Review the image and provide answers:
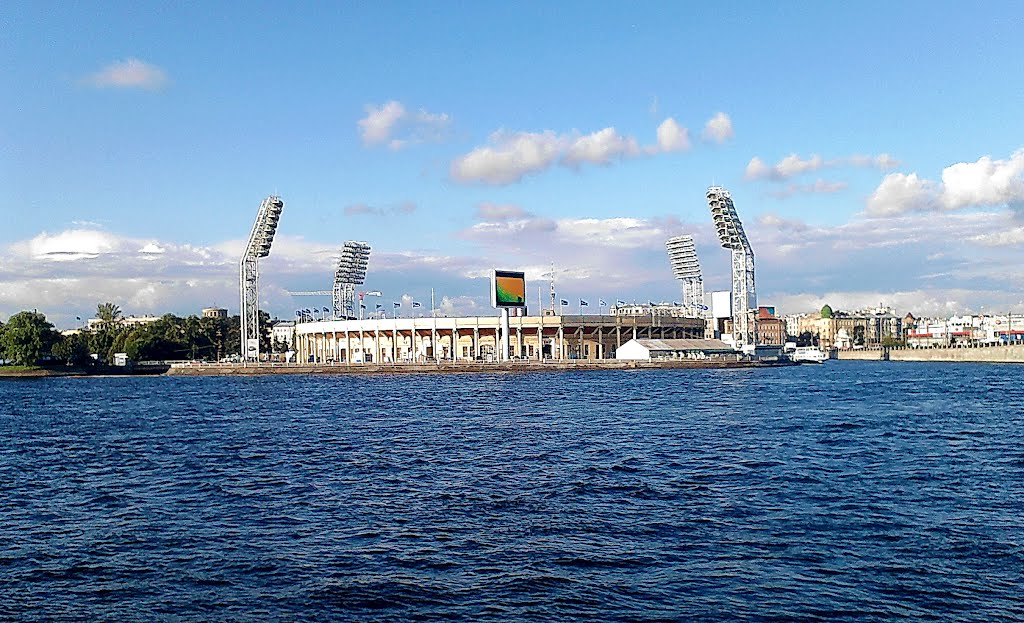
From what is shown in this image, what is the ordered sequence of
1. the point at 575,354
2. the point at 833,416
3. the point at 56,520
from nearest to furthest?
the point at 56,520 → the point at 833,416 → the point at 575,354

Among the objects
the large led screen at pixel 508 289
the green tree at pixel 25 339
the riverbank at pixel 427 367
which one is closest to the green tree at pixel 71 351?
the green tree at pixel 25 339

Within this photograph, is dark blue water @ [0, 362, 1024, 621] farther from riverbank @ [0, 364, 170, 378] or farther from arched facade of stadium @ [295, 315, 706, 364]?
arched facade of stadium @ [295, 315, 706, 364]

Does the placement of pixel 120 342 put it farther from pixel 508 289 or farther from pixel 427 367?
pixel 508 289

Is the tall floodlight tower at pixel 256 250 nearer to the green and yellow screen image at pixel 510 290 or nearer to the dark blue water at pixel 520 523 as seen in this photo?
the green and yellow screen image at pixel 510 290

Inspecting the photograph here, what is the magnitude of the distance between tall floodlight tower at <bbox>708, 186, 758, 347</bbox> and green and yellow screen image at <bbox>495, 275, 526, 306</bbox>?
39.9 meters

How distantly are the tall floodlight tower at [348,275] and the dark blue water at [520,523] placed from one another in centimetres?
14887

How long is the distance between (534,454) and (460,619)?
763 inches

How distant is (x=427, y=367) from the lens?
456ft

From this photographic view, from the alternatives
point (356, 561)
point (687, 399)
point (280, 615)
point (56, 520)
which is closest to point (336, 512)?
point (356, 561)

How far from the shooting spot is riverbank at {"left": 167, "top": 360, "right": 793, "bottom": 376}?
140 meters

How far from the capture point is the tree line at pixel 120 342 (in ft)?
454

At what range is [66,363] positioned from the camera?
148 m

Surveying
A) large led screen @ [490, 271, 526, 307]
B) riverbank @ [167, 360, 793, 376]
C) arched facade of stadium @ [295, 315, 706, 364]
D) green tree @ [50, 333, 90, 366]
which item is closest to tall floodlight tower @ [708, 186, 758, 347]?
arched facade of stadium @ [295, 315, 706, 364]

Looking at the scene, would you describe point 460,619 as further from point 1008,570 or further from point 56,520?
point 56,520
